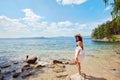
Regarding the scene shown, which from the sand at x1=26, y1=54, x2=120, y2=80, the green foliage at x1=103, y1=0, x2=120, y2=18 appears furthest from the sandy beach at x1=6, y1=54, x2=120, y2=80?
the green foliage at x1=103, y1=0, x2=120, y2=18

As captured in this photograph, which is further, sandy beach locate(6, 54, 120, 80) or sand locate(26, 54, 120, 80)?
sandy beach locate(6, 54, 120, 80)

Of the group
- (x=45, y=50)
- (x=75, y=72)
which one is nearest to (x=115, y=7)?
(x=75, y=72)

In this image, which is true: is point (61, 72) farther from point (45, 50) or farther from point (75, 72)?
point (45, 50)

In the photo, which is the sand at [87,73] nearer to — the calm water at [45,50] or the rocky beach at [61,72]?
the rocky beach at [61,72]

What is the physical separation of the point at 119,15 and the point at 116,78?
48.7 feet

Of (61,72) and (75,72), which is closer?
(75,72)

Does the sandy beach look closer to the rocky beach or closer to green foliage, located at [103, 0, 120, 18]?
the rocky beach

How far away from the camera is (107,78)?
35.7 ft

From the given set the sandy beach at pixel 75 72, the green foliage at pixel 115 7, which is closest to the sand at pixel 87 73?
the sandy beach at pixel 75 72

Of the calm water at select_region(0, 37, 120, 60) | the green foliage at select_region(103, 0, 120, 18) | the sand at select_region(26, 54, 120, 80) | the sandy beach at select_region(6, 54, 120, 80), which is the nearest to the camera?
the sand at select_region(26, 54, 120, 80)

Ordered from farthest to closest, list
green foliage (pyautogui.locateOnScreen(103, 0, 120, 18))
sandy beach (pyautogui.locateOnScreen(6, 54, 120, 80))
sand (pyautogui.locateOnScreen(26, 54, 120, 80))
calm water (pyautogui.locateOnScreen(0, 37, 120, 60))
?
calm water (pyautogui.locateOnScreen(0, 37, 120, 60))
green foliage (pyautogui.locateOnScreen(103, 0, 120, 18))
sandy beach (pyautogui.locateOnScreen(6, 54, 120, 80))
sand (pyautogui.locateOnScreen(26, 54, 120, 80))

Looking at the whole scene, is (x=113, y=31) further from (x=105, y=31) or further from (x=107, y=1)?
(x=107, y=1)

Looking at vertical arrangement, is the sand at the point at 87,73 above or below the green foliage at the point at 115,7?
below

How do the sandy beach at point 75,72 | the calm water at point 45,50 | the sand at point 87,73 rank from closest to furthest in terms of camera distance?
the sand at point 87,73, the sandy beach at point 75,72, the calm water at point 45,50
